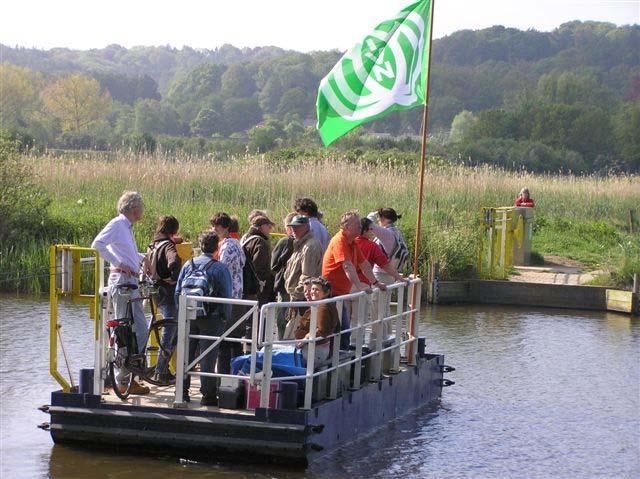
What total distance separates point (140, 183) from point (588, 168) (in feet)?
207

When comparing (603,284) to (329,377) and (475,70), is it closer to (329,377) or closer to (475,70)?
(329,377)

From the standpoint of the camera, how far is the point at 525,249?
27.8 meters

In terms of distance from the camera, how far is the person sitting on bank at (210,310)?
1101cm

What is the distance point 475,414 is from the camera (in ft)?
47.3

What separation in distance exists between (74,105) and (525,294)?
101648 mm

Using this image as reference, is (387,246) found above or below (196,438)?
above

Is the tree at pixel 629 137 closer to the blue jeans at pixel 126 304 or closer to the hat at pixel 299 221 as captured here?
the hat at pixel 299 221

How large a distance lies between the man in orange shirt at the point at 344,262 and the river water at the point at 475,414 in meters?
1.42

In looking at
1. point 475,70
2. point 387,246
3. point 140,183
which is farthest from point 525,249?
point 475,70

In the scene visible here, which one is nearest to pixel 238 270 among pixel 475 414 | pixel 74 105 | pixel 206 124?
pixel 475 414

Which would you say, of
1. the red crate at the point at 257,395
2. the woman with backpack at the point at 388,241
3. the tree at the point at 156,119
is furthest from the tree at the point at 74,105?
the red crate at the point at 257,395

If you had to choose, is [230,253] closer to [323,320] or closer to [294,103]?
[323,320]

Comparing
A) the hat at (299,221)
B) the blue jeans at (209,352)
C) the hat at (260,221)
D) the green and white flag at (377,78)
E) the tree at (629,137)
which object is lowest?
the blue jeans at (209,352)

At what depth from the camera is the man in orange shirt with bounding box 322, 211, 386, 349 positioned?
1205 cm
